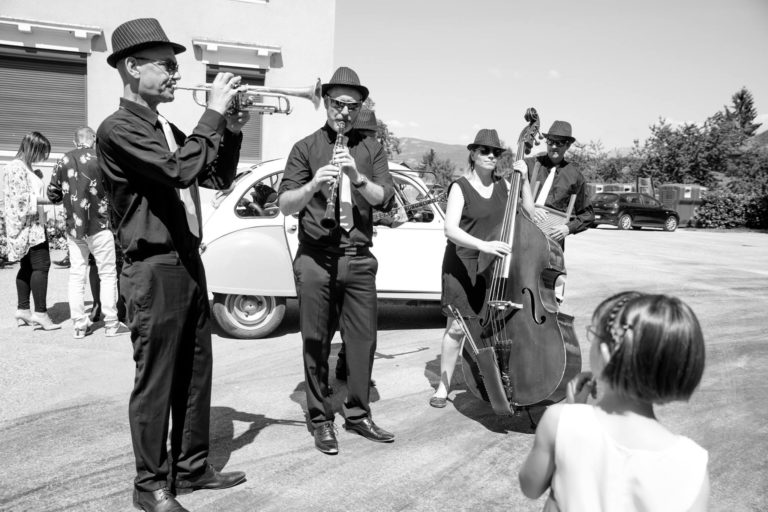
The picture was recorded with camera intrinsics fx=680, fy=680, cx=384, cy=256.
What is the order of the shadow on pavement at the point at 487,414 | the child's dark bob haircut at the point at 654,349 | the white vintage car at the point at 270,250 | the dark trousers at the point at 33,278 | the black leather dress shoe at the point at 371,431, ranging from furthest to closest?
the dark trousers at the point at 33,278 < the white vintage car at the point at 270,250 < the shadow on pavement at the point at 487,414 < the black leather dress shoe at the point at 371,431 < the child's dark bob haircut at the point at 654,349

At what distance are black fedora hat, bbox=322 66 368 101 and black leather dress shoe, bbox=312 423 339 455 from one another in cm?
210

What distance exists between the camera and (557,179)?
232 inches

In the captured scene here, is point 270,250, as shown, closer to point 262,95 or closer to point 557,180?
point 557,180

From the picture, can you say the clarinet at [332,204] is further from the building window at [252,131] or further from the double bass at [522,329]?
the building window at [252,131]

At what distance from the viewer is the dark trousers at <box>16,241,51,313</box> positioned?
7305 millimetres

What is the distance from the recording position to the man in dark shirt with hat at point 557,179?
5789 mm

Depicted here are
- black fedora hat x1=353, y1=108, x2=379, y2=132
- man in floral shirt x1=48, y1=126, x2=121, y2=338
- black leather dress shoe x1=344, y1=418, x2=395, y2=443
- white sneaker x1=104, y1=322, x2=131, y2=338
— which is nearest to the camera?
black leather dress shoe x1=344, y1=418, x2=395, y2=443

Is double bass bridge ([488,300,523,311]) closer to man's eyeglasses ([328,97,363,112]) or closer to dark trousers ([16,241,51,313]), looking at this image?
man's eyeglasses ([328,97,363,112])

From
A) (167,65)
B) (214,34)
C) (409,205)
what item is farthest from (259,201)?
(214,34)

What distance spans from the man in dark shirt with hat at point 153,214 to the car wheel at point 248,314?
3.76 metres

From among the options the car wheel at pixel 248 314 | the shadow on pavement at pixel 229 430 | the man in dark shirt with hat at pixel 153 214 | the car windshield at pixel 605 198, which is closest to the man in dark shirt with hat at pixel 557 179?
the shadow on pavement at pixel 229 430

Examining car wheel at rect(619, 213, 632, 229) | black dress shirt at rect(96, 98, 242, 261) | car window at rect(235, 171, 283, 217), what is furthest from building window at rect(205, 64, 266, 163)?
car wheel at rect(619, 213, 632, 229)

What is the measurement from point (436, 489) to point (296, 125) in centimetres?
1187

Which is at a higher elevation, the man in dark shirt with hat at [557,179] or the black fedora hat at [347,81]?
the black fedora hat at [347,81]
